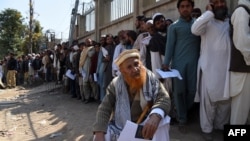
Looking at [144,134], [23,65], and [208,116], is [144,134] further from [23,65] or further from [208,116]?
[23,65]

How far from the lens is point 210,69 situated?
15.2ft

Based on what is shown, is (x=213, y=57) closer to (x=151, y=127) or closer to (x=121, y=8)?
(x=151, y=127)

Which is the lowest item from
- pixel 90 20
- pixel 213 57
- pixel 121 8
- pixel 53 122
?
pixel 53 122

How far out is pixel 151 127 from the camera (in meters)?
2.88

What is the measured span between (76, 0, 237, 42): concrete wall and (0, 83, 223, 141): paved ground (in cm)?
231

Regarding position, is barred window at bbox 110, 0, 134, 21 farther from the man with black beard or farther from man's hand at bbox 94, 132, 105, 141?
man's hand at bbox 94, 132, 105, 141

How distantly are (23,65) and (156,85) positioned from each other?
1761 centimetres

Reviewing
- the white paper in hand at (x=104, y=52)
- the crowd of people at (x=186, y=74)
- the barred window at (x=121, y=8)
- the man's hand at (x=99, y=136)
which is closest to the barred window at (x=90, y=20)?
the barred window at (x=121, y=8)

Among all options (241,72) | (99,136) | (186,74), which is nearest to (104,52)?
(186,74)

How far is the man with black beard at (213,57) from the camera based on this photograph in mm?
4574

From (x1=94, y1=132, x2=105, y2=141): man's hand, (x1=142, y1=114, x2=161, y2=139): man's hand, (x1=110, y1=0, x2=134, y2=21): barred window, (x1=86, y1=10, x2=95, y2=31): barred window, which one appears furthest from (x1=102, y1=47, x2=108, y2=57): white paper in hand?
(x1=86, y1=10, x2=95, y2=31): barred window

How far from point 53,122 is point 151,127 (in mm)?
5174

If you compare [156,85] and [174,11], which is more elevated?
[174,11]

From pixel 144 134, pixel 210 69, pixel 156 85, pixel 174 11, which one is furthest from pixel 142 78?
pixel 174 11
